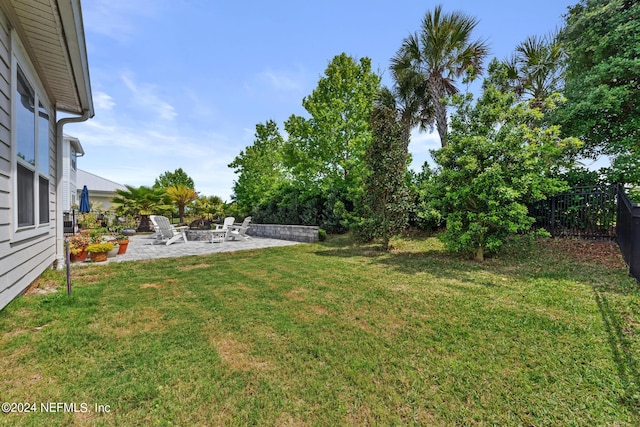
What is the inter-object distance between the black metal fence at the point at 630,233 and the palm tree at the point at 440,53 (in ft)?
22.0

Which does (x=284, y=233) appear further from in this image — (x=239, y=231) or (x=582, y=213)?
(x=582, y=213)

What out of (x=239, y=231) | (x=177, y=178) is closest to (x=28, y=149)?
(x=239, y=231)

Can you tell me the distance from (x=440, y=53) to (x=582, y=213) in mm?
8498

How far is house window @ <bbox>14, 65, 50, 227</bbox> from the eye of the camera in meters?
3.73

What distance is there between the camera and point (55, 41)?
3.87 meters

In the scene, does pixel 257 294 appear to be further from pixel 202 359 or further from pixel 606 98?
pixel 606 98

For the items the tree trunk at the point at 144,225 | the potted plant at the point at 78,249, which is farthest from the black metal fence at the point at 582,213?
the tree trunk at the point at 144,225

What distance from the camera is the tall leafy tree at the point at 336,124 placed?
12.8m

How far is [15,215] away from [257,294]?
3241 millimetres

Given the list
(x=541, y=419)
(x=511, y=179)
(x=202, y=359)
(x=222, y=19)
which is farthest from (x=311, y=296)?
(x=222, y=19)

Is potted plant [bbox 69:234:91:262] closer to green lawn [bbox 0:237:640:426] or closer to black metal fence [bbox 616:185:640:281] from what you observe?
green lawn [bbox 0:237:640:426]

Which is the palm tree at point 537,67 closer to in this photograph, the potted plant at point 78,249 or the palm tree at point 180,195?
the potted plant at point 78,249

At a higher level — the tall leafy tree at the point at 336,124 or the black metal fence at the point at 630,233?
the tall leafy tree at the point at 336,124

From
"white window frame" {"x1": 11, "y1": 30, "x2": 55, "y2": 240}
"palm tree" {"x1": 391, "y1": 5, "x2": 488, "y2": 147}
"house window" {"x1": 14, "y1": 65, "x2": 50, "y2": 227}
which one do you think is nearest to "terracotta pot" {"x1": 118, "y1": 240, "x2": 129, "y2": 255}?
"white window frame" {"x1": 11, "y1": 30, "x2": 55, "y2": 240}
